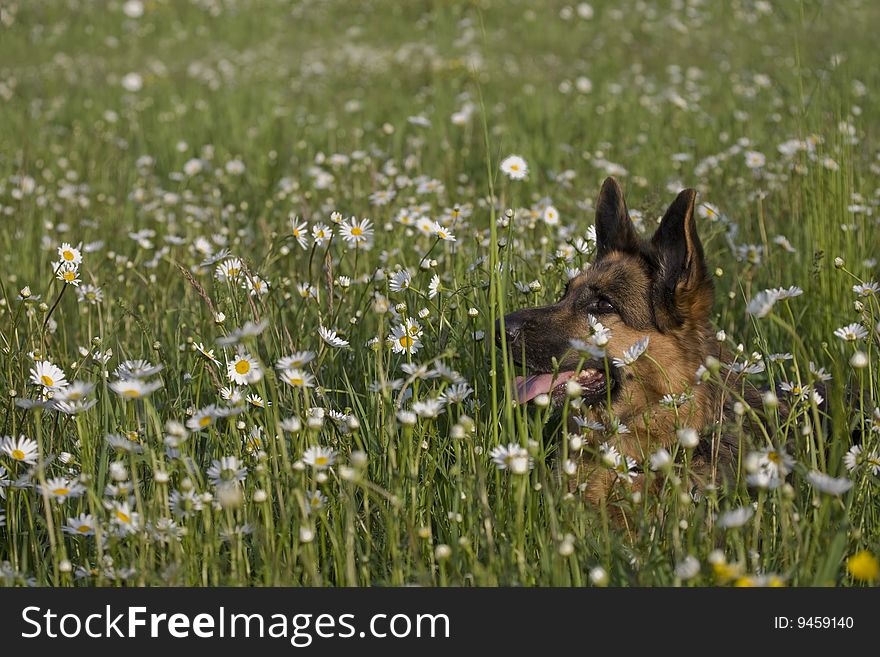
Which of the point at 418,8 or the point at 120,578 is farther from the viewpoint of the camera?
the point at 418,8

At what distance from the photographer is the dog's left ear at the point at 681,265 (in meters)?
3.76

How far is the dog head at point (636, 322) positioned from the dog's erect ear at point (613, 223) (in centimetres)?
8

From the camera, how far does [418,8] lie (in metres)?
18.3

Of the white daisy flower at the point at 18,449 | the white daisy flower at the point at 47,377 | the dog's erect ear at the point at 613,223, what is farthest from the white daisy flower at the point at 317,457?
the dog's erect ear at the point at 613,223

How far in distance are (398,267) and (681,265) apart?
55.7 inches

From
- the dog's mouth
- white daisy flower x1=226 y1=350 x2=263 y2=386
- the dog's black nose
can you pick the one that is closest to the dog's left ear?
the dog's mouth

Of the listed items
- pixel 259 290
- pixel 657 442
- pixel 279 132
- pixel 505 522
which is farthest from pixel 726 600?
pixel 279 132

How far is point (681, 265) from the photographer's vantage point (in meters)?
3.83

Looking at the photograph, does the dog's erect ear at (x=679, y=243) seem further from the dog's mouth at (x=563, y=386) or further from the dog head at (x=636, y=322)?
the dog's mouth at (x=563, y=386)

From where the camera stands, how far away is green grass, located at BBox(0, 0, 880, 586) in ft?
8.84

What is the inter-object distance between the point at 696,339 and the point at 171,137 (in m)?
6.73

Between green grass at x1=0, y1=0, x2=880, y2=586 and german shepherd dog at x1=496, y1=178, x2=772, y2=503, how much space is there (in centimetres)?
18

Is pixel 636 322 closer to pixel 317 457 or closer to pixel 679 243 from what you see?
pixel 679 243

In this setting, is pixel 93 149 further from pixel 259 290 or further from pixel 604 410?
pixel 604 410
